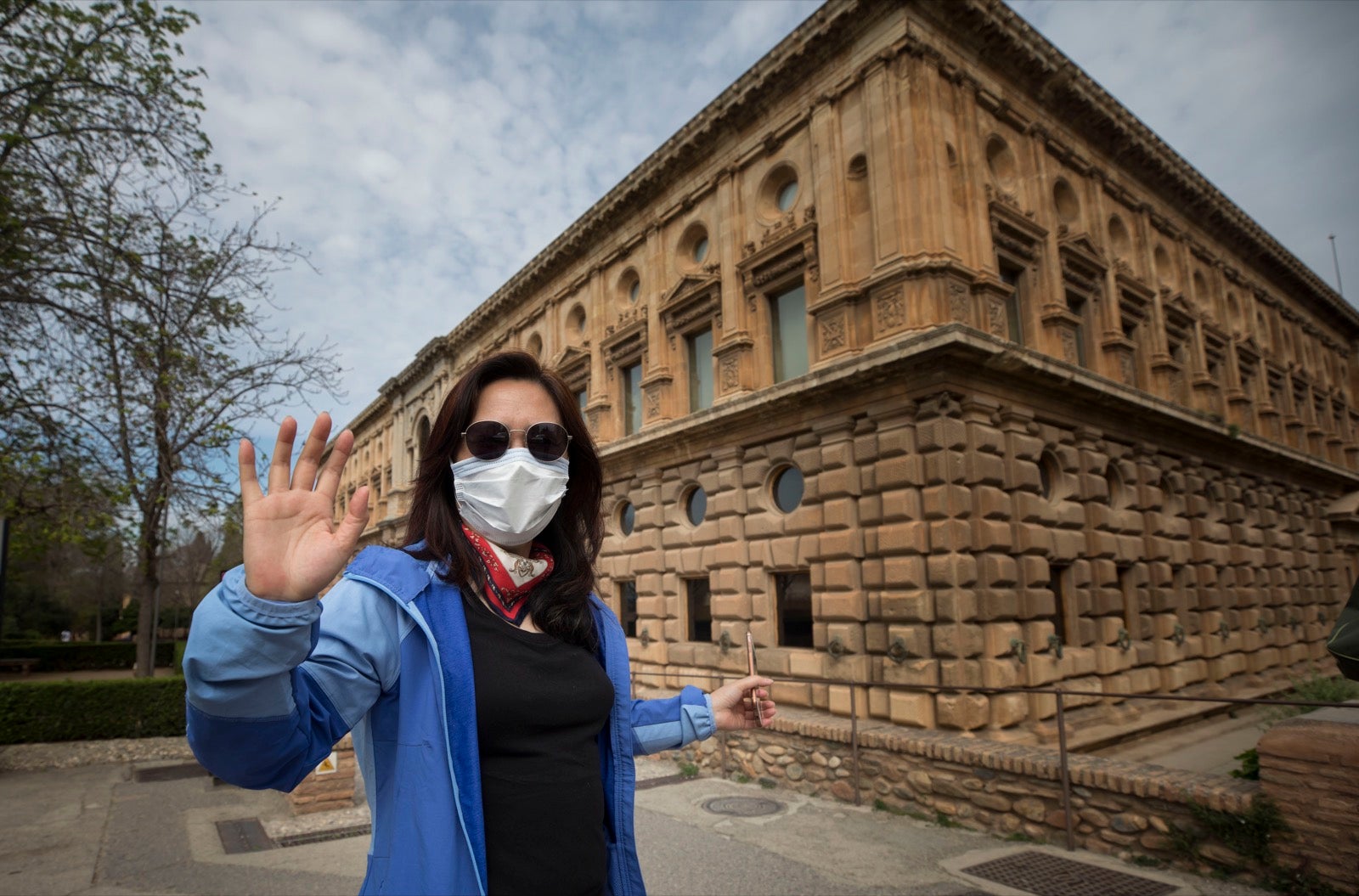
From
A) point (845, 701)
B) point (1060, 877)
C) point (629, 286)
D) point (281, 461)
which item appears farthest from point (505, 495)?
point (629, 286)

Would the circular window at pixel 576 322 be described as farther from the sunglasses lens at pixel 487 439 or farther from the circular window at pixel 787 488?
the sunglasses lens at pixel 487 439

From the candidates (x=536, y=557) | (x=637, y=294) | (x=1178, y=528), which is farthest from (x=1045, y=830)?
(x=637, y=294)

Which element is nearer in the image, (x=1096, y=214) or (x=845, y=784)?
(x=845, y=784)

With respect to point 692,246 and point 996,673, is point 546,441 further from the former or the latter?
point 692,246

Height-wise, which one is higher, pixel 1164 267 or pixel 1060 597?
pixel 1164 267

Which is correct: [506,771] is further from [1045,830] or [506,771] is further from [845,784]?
[845,784]

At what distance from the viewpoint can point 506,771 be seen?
1.88 metres

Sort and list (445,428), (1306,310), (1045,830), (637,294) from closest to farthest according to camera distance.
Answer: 1. (445,428)
2. (1045,830)
3. (637,294)
4. (1306,310)

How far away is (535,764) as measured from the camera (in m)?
1.92

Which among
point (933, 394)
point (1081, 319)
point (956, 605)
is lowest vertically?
point (956, 605)

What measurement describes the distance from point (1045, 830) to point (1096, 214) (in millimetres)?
14586

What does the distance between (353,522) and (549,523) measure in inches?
41.0

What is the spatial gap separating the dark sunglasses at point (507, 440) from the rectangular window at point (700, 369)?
15.6 meters

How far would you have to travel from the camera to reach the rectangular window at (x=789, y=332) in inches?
609
